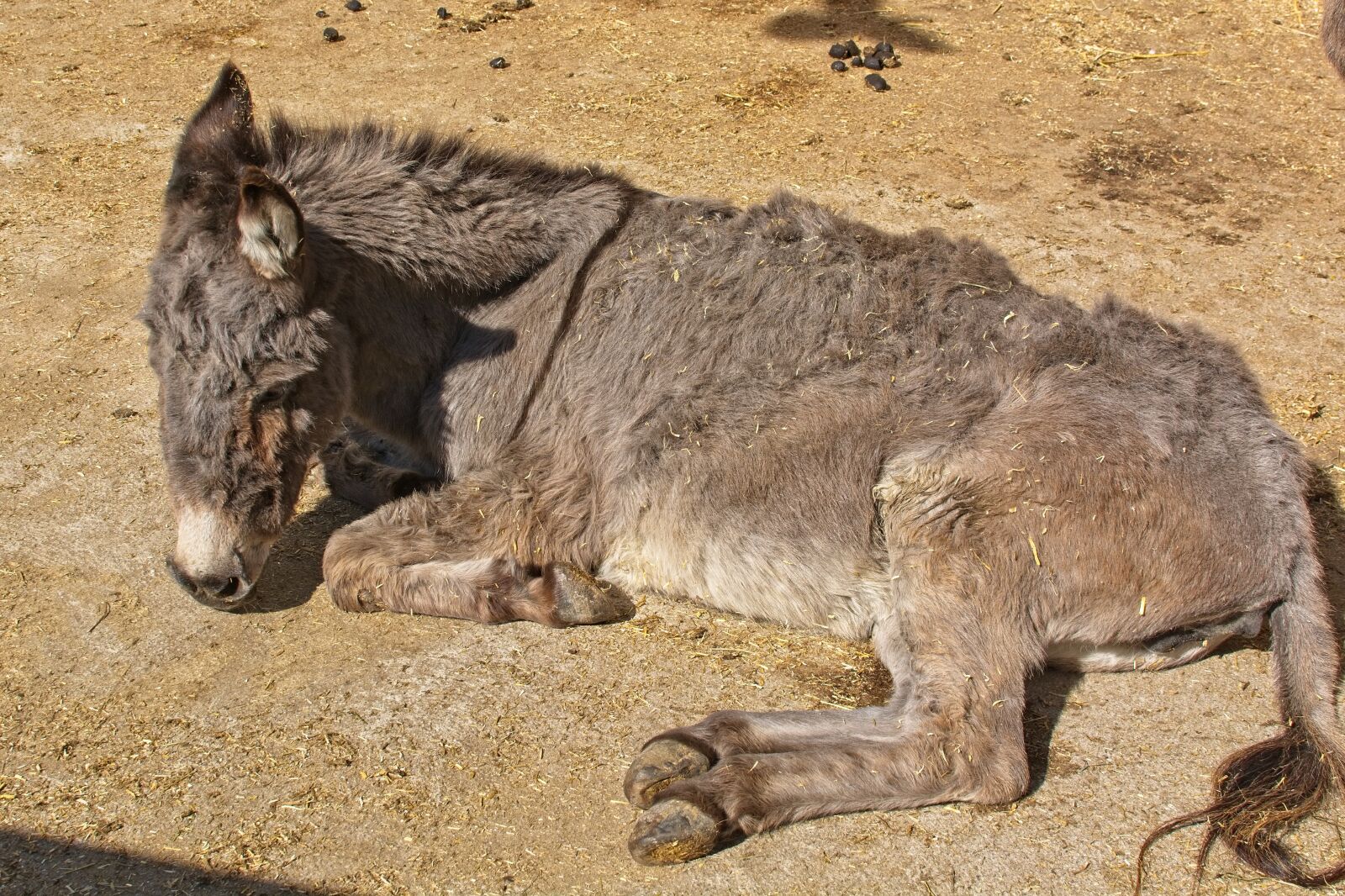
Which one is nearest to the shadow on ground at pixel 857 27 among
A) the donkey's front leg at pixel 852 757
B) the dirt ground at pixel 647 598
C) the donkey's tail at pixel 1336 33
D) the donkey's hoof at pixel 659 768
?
the dirt ground at pixel 647 598

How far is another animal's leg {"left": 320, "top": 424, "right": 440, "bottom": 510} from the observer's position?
4.66 meters

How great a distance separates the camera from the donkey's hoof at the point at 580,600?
406cm

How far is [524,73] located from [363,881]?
6.55 m

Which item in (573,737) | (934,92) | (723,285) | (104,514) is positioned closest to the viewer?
(573,737)

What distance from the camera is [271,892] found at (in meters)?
3.01

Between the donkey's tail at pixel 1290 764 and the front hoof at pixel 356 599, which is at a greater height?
the donkey's tail at pixel 1290 764

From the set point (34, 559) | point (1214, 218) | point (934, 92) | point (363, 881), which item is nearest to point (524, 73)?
point (934, 92)

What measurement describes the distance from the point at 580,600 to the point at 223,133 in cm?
200

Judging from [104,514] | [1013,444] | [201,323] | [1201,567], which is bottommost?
[104,514]

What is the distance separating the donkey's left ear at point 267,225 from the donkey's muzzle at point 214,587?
1.02 metres

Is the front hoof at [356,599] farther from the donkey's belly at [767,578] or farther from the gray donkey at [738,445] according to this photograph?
the donkey's belly at [767,578]

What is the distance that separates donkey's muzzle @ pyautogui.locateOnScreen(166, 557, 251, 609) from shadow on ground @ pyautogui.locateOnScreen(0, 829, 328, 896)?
966 millimetres

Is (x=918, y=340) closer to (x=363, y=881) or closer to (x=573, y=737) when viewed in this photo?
(x=573, y=737)

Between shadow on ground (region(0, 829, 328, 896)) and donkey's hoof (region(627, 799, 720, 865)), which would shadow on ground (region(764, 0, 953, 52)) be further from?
shadow on ground (region(0, 829, 328, 896))
